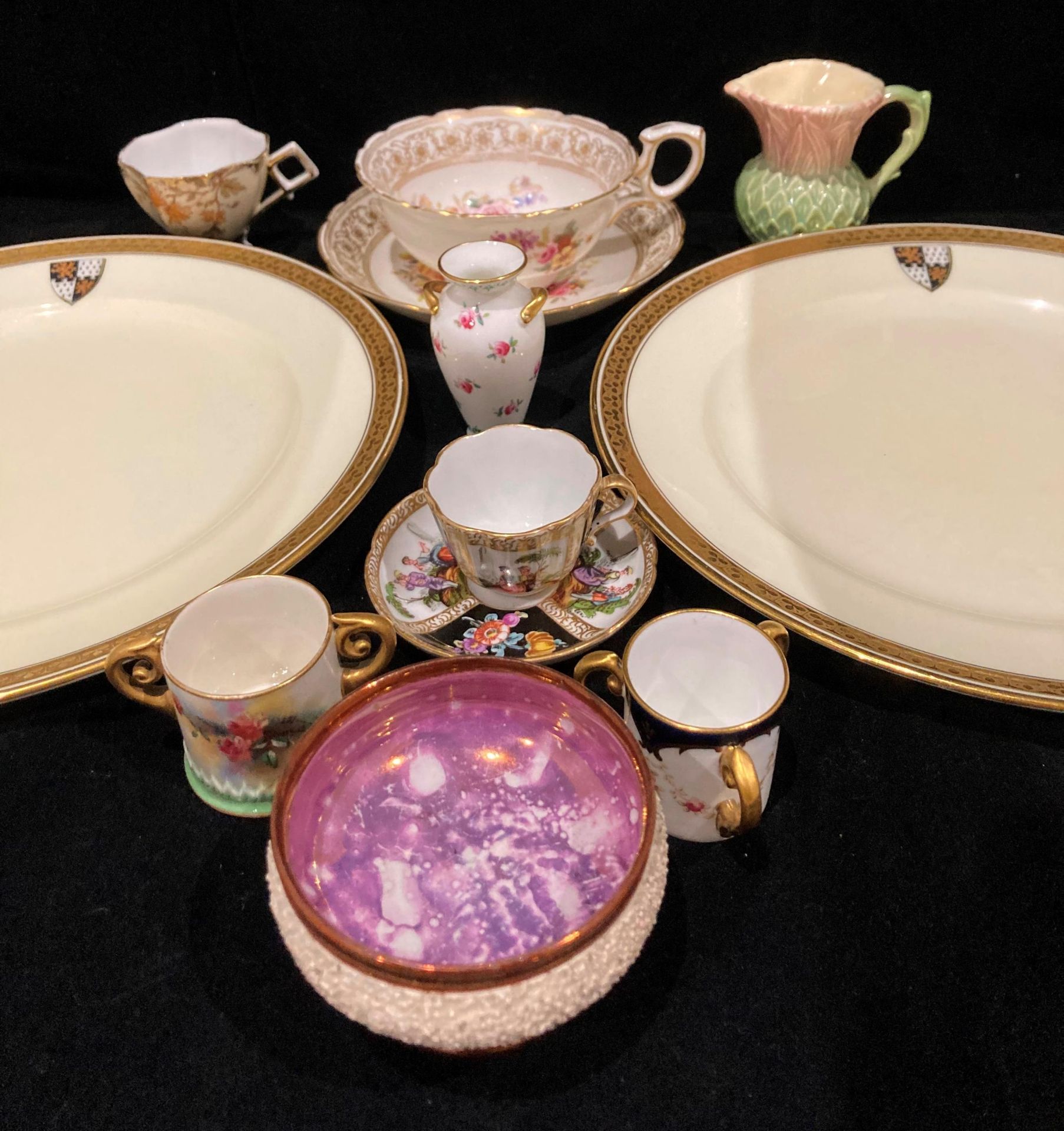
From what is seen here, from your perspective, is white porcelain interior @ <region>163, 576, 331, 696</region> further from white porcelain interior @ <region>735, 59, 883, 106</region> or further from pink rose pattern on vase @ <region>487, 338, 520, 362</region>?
white porcelain interior @ <region>735, 59, 883, 106</region>

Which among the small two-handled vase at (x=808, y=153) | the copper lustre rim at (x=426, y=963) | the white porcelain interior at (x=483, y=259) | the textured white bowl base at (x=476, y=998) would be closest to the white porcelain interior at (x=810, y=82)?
the small two-handled vase at (x=808, y=153)

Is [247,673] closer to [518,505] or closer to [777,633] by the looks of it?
[518,505]

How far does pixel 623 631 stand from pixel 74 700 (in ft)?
1.74

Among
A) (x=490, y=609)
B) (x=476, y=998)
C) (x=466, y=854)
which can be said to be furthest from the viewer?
(x=490, y=609)

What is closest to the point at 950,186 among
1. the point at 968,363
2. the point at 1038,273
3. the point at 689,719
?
the point at 1038,273

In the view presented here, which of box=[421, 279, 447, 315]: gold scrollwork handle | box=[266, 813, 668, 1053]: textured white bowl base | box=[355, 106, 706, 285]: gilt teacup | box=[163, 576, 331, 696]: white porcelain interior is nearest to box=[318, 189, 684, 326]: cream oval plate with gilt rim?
box=[355, 106, 706, 285]: gilt teacup

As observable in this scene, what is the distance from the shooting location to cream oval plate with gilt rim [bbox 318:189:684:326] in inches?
46.1

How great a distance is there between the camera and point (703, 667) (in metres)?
0.74

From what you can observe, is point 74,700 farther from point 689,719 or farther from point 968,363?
point 968,363

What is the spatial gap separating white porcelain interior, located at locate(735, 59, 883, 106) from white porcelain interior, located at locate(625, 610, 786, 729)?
0.89 metres

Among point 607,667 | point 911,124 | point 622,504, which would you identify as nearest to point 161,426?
point 622,504

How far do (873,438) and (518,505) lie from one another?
44 centimetres

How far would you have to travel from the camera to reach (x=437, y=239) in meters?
1.10

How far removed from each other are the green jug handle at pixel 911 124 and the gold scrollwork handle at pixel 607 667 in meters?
0.92
